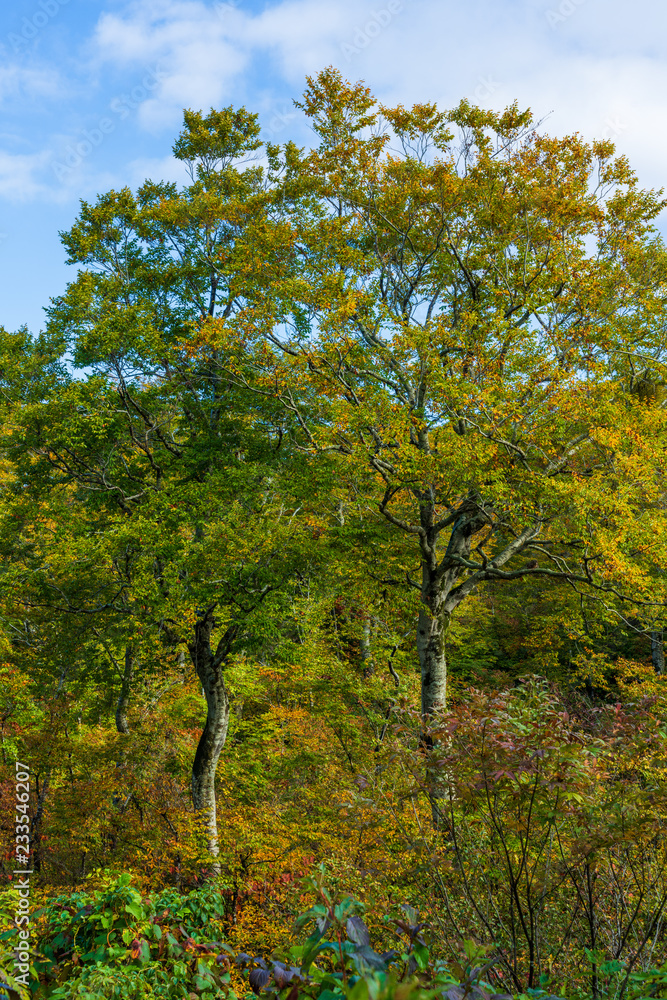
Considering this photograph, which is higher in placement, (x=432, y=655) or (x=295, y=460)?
(x=295, y=460)

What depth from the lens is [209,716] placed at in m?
10.9

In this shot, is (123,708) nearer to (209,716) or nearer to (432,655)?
(209,716)

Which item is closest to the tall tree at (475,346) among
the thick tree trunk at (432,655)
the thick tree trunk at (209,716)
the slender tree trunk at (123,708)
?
the thick tree trunk at (432,655)

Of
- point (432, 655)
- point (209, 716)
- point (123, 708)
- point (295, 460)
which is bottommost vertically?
point (123, 708)

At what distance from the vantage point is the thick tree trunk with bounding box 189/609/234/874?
10422 mm

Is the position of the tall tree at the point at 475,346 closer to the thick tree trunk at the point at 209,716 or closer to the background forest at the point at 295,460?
the background forest at the point at 295,460

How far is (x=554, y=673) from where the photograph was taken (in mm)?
18609

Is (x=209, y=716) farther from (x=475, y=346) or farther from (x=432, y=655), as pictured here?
(x=475, y=346)

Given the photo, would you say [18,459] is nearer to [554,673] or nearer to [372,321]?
[372,321]

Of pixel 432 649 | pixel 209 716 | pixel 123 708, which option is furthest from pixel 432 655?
pixel 123 708

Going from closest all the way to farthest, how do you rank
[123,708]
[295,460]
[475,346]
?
[475,346] → [295,460] → [123,708]

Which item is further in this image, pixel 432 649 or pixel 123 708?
pixel 123 708

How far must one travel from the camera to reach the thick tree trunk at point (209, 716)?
410 inches

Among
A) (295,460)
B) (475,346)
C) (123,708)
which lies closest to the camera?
(475,346)
